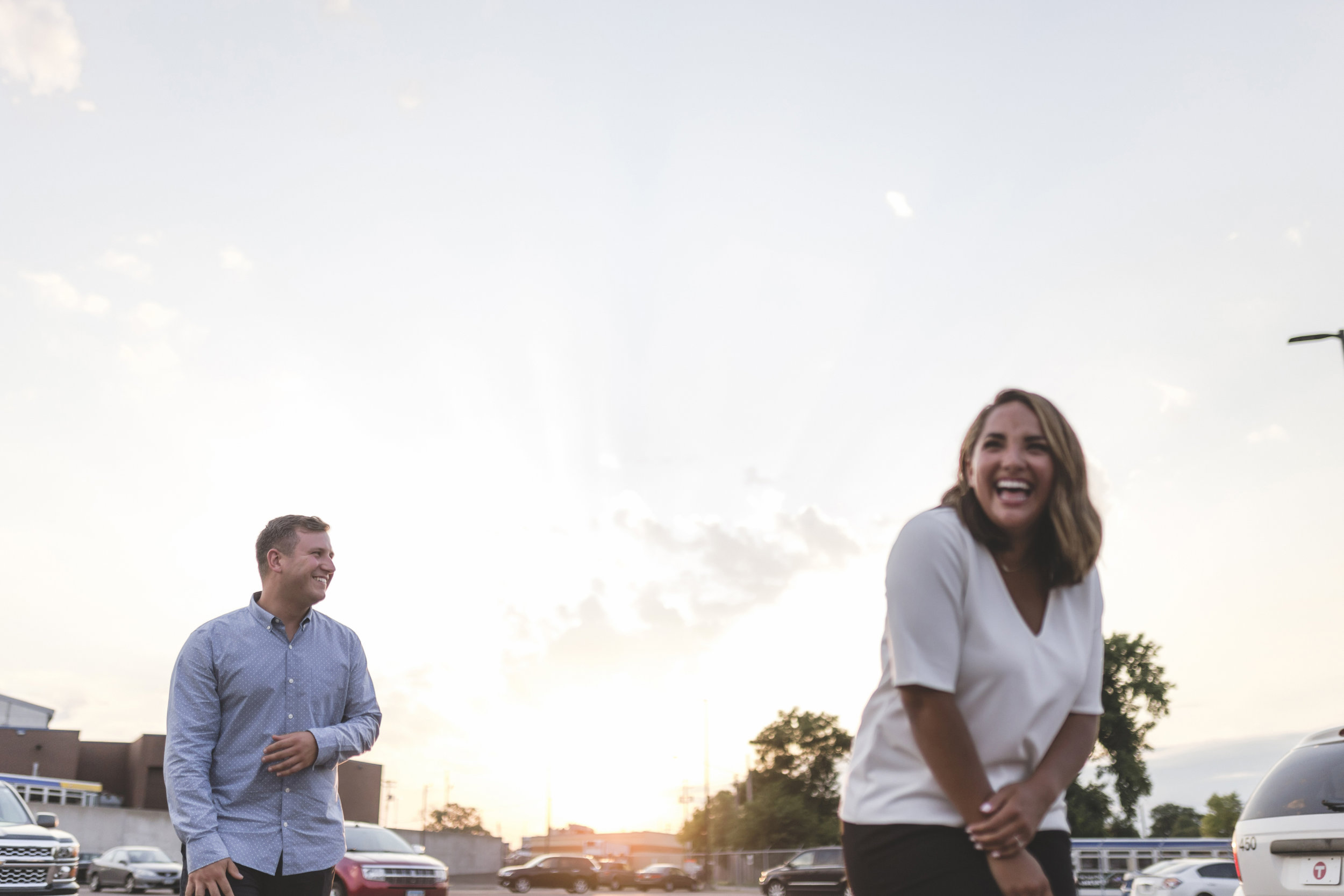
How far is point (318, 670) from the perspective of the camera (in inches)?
153

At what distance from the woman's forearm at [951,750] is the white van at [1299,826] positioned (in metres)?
3.76

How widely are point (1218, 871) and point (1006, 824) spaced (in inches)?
857

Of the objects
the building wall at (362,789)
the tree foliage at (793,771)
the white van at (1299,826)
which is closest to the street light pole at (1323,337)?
the white van at (1299,826)

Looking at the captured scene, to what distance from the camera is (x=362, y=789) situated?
263 ft

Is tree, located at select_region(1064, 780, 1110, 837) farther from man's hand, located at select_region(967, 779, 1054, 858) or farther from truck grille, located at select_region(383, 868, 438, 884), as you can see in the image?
man's hand, located at select_region(967, 779, 1054, 858)

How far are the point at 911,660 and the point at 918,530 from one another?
230mm

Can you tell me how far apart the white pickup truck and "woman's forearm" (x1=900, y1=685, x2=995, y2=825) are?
1341 centimetres

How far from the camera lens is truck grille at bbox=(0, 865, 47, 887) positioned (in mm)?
12578

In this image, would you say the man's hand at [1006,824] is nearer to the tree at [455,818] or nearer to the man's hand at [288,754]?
the man's hand at [288,754]

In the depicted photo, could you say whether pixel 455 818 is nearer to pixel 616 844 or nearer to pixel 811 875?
pixel 616 844

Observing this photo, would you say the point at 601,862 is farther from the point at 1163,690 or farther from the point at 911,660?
the point at 911,660

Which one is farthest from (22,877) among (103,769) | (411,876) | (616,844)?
(616,844)

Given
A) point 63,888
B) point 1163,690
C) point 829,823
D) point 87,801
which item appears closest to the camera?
point 63,888

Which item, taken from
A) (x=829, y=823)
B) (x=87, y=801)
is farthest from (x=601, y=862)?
(x=87, y=801)
